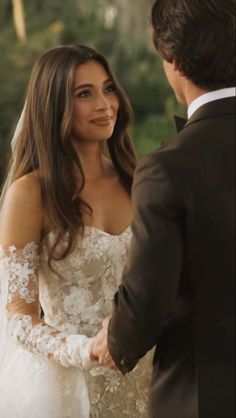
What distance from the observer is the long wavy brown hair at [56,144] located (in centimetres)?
367

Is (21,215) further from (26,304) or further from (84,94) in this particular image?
(84,94)

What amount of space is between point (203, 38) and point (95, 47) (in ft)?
51.1

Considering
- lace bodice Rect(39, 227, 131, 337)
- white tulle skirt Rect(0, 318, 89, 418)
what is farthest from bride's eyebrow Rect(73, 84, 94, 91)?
white tulle skirt Rect(0, 318, 89, 418)

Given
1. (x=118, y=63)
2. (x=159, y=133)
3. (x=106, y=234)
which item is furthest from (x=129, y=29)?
(x=106, y=234)

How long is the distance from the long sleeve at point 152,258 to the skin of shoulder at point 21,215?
33.7 inches

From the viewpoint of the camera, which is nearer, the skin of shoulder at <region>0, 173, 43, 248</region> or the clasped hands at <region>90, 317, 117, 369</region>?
the clasped hands at <region>90, 317, 117, 369</region>

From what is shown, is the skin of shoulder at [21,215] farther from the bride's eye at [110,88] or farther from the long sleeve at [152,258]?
the long sleeve at [152,258]

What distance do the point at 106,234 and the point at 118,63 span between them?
49.0 feet

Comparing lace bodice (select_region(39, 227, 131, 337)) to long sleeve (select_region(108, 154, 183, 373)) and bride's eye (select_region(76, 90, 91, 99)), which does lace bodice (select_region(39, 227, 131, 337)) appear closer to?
bride's eye (select_region(76, 90, 91, 99))

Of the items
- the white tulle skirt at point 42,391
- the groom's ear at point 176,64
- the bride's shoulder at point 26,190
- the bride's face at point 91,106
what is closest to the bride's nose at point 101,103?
the bride's face at point 91,106

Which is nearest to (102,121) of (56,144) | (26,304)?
(56,144)

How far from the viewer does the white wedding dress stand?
3.71 meters

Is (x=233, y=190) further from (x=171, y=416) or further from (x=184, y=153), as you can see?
(x=171, y=416)

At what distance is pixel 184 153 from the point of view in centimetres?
271
